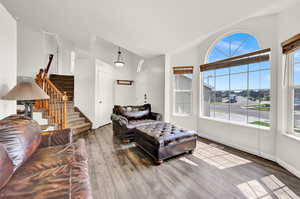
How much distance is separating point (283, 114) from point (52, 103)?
468 centimetres

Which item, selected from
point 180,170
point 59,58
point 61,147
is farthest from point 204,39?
point 59,58

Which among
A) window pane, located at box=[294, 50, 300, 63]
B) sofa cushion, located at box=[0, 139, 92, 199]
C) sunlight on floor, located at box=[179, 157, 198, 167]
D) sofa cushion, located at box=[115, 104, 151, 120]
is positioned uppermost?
window pane, located at box=[294, 50, 300, 63]

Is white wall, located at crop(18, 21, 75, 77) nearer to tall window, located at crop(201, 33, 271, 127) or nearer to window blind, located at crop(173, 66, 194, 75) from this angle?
window blind, located at crop(173, 66, 194, 75)

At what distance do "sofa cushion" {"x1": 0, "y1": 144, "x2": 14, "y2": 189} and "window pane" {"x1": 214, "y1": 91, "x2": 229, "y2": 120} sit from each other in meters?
3.84

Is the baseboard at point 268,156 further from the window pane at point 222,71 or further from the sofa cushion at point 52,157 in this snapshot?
the sofa cushion at point 52,157

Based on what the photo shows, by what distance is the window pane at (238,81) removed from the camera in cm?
296

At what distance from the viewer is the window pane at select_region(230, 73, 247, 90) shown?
296cm

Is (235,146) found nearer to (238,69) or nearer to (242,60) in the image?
(238,69)

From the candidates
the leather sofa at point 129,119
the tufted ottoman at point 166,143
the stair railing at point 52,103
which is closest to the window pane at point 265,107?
the tufted ottoman at point 166,143

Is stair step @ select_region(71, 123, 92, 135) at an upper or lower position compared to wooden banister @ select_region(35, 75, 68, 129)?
lower

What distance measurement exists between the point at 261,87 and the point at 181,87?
1963 millimetres

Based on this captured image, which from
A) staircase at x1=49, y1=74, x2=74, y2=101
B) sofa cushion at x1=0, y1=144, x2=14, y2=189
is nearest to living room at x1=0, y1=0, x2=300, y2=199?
sofa cushion at x1=0, y1=144, x2=14, y2=189

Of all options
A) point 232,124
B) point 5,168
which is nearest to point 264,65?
point 232,124

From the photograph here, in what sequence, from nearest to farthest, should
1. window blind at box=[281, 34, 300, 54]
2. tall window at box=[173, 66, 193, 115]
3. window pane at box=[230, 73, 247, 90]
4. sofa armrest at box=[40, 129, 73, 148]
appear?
sofa armrest at box=[40, 129, 73, 148]
window blind at box=[281, 34, 300, 54]
window pane at box=[230, 73, 247, 90]
tall window at box=[173, 66, 193, 115]
